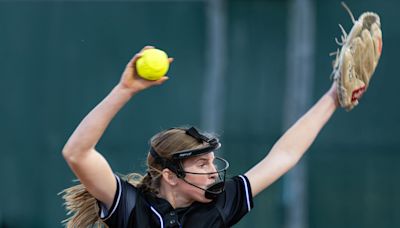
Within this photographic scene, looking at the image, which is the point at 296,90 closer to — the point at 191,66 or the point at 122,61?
the point at 191,66

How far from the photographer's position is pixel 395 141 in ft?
27.6

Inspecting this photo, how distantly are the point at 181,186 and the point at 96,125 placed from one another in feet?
1.96

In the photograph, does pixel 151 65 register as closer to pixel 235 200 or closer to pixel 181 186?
pixel 181 186

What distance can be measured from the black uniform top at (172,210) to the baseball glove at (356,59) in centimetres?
58

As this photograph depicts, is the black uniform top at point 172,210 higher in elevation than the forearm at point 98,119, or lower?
lower

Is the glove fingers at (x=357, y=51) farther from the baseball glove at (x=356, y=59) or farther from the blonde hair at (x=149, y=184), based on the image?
the blonde hair at (x=149, y=184)

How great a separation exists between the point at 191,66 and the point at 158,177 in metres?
4.60

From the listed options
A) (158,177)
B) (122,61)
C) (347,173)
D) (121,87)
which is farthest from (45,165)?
(121,87)

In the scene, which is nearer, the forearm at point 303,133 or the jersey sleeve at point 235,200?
the jersey sleeve at point 235,200

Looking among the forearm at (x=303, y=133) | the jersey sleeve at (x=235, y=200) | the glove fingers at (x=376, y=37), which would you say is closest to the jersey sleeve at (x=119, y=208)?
the jersey sleeve at (x=235, y=200)

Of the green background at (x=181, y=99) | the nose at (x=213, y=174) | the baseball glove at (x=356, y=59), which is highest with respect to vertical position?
the baseball glove at (x=356, y=59)

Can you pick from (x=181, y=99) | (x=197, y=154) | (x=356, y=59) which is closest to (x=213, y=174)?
(x=197, y=154)

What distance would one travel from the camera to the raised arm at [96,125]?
3.56m

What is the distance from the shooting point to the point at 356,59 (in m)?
4.23
